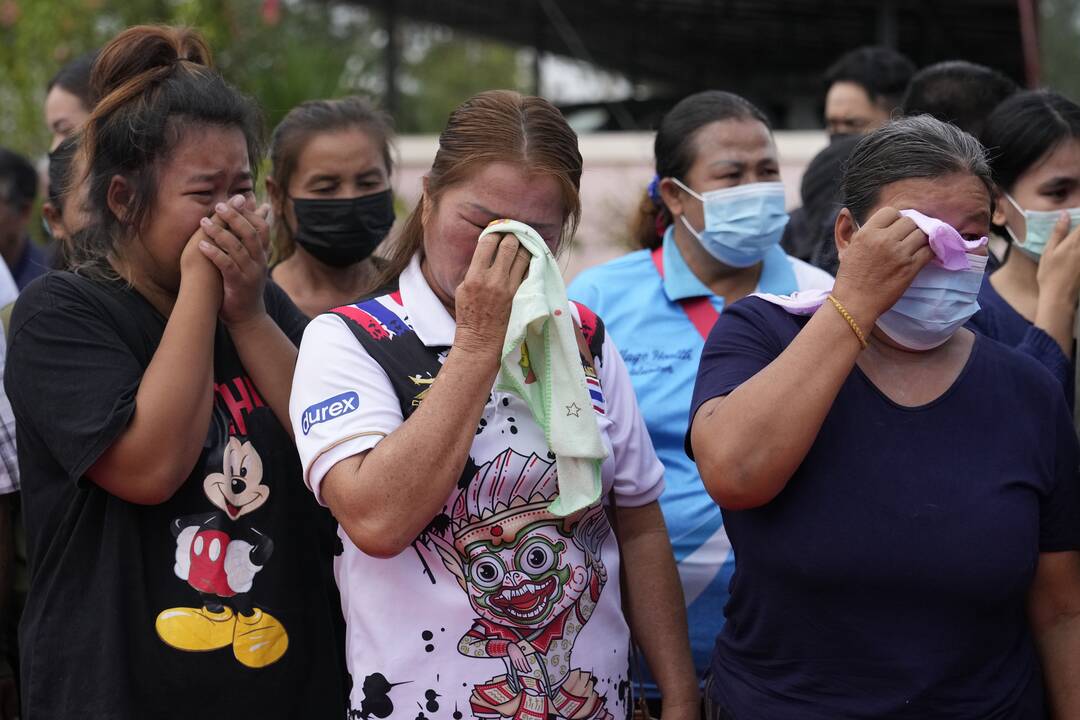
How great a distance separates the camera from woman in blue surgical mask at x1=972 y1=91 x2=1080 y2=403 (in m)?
3.10

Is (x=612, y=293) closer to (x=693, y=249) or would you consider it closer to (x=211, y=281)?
(x=693, y=249)

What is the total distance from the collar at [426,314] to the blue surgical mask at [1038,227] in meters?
1.73

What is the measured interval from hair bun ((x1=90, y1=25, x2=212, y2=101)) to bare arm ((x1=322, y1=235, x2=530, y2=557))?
0.91 metres

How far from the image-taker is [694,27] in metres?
15.1

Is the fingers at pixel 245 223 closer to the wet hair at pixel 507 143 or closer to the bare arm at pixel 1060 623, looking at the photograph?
the wet hair at pixel 507 143

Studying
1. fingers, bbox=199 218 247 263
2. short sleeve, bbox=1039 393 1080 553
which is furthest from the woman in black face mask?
short sleeve, bbox=1039 393 1080 553

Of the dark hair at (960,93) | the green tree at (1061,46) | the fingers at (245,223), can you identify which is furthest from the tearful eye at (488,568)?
the green tree at (1061,46)

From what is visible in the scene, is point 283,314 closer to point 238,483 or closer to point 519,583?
point 238,483

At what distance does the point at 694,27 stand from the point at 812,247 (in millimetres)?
11527

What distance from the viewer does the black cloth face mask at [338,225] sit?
379 centimetres

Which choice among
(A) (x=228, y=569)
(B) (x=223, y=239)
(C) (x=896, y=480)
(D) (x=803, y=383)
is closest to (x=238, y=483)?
(A) (x=228, y=569)

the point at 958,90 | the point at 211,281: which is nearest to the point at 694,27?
the point at 958,90

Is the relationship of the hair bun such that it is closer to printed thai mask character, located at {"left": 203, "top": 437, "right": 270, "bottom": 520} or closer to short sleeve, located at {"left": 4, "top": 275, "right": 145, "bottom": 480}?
short sleeve, located at {"left": 4, "top": 275, "right": 145, "bottom": 480}

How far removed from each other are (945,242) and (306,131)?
88.7 inches
